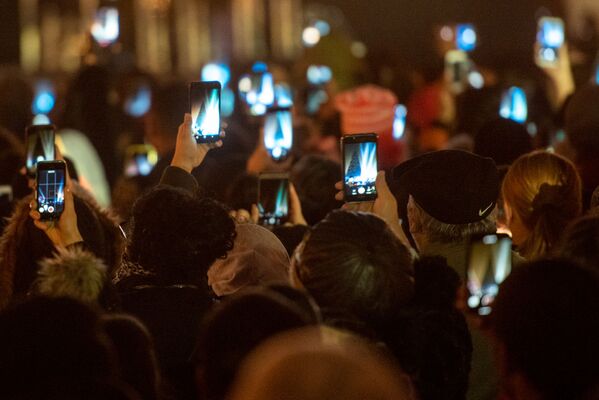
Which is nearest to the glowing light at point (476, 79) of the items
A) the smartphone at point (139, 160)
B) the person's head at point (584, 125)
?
the smartphone at point (139, 160)

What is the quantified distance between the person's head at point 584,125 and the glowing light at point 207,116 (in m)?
2.32

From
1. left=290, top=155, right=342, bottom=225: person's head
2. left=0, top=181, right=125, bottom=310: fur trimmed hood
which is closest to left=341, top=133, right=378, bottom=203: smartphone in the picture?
left=0, top=181, right=125, bottom=310: fur trimmed hood

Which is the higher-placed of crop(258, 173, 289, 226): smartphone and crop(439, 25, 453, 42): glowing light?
crop(439, 25, 453, 42): glowing light

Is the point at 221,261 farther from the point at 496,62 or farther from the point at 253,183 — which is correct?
the point at 496,62

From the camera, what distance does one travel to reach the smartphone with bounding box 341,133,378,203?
6.11 m

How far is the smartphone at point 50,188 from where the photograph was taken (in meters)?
5.87

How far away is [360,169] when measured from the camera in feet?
20.2

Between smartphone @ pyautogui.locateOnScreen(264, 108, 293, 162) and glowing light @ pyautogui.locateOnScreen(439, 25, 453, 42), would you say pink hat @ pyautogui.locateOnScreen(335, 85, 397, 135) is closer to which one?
smartphone @ pyautogui.locateOnScreen(264, 108, 293, 162)

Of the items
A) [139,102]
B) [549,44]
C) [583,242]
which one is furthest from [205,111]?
[139,102]

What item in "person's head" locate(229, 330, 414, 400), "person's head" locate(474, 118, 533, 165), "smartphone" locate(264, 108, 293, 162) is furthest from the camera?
"smartphone" locate(264, 108, 293, 162)

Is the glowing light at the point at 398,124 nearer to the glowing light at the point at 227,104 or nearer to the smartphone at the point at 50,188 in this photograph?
the glowing light at the point at 227,104

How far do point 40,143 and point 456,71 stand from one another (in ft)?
24.3

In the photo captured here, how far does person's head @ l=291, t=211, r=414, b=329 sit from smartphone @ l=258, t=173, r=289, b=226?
2.49 metres

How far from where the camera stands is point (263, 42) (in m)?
45.8
